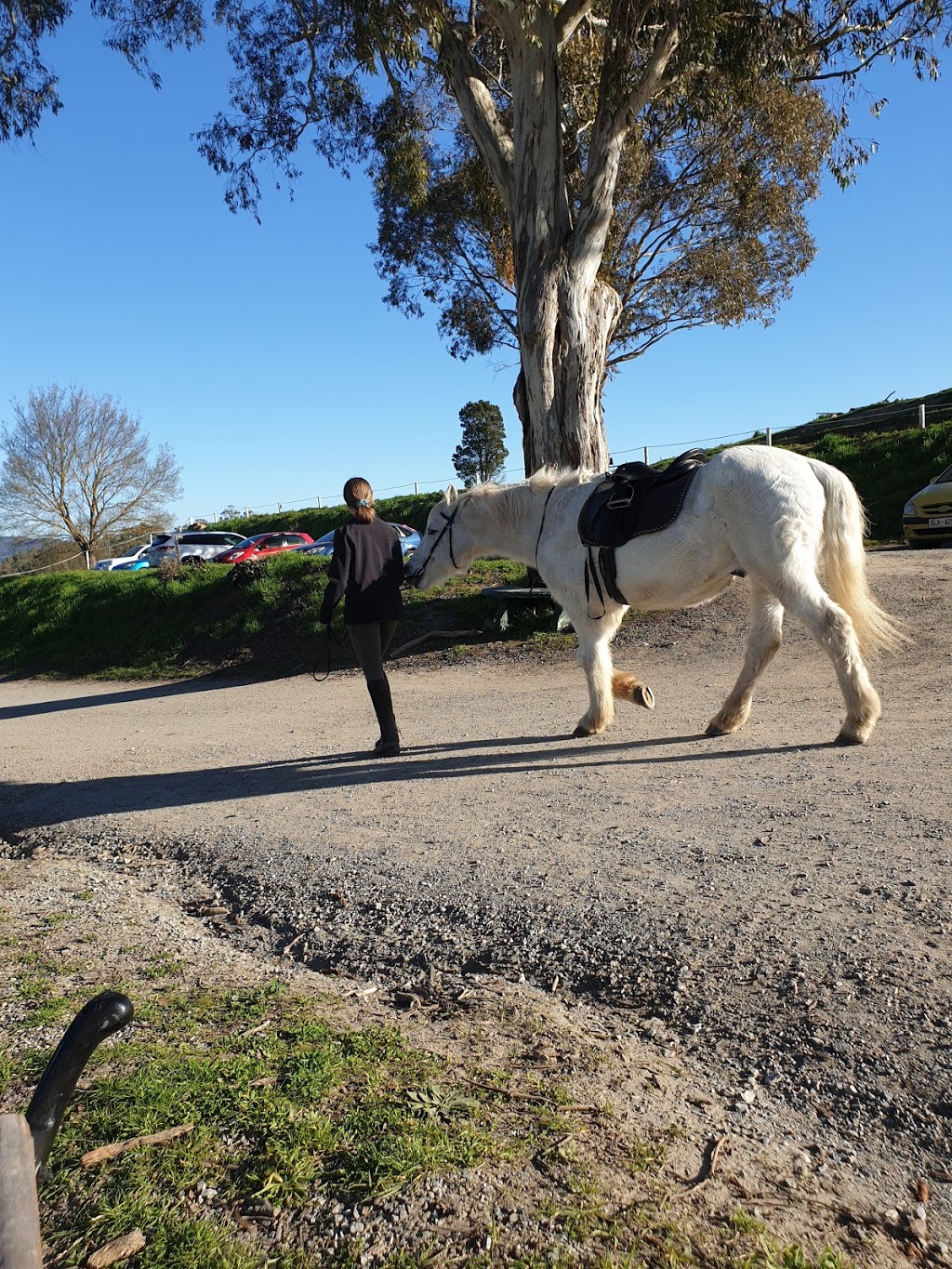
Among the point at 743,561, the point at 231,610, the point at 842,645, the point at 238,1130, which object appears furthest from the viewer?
the point at 231,610

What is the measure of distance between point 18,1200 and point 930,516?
54.6 ft

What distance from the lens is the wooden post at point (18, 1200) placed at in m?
1.39

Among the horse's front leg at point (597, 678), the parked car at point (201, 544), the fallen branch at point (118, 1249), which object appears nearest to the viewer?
the fallen branch at point (118, 1249)

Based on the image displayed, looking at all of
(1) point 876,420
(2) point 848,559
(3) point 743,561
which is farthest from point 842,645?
(1) point 876,420

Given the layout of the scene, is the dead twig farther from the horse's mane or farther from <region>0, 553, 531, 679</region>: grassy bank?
<region>0, 553, 531, 679</region>: grassy bank

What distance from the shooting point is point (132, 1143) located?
2227 millimetres

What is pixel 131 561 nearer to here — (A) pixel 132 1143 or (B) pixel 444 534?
(B) pixel 444 534

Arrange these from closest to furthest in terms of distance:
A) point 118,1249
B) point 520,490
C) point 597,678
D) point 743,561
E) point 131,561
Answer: point 118,1249, point 743,561, point 597,678, point 520,490, point 131,561

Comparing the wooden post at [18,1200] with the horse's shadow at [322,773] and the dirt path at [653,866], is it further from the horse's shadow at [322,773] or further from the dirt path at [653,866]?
the horse's shadow at [322,773]

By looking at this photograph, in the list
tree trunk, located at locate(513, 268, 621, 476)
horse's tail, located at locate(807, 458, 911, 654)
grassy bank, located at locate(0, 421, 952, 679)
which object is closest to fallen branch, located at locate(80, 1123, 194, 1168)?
horse's tail, located at locate(807, 458, 911, 654)

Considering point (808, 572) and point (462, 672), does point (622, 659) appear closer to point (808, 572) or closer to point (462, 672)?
point (462, 672)

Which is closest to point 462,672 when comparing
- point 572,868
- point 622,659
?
point 622,659

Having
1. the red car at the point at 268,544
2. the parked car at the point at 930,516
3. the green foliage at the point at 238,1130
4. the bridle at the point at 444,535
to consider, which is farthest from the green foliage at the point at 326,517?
the green foliage at the point at 238,1130

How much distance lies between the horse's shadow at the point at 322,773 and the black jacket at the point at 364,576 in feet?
3.90
